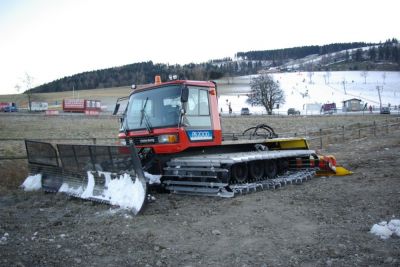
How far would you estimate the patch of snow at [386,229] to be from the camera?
5531 millimetres

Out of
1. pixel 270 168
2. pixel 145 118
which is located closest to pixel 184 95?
pixel 145 118

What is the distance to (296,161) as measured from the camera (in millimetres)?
11688

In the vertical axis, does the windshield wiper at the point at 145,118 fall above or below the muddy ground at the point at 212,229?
above

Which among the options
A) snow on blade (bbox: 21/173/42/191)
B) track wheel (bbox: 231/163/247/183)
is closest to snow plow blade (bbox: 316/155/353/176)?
track wheel (bbox: 231/163/247/183)

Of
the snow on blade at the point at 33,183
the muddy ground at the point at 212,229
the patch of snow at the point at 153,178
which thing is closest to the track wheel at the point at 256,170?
the muddy ground at the point at 212,229

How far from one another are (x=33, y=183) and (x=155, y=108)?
363 centimetres

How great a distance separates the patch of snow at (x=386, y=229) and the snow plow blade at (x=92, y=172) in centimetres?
374

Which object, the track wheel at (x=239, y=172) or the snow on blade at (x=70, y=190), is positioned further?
the track wheel at (x=239, y=172)

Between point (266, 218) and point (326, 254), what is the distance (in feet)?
5.92

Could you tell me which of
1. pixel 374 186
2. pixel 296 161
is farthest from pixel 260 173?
pixel 374 186

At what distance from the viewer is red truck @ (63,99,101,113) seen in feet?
246

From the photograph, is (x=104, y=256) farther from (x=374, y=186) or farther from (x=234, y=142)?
(x=374, y=186)

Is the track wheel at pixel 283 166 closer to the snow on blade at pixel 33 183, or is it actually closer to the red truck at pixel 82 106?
the snow on blade at pixel 33 183

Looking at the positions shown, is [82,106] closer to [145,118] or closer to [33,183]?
[33,183]
